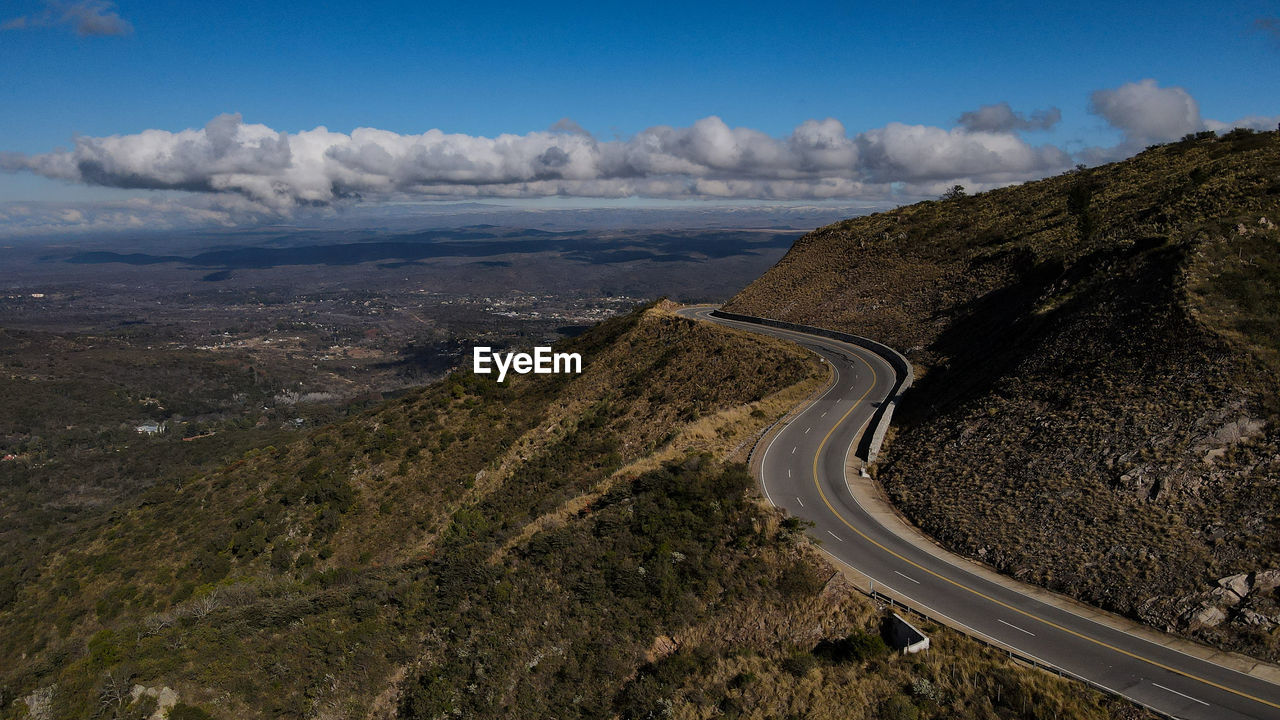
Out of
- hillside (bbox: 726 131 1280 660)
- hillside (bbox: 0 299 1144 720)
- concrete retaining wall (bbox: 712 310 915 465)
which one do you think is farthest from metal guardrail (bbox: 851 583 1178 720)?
concrete retaining wall (bbox: 712 310 915 465)

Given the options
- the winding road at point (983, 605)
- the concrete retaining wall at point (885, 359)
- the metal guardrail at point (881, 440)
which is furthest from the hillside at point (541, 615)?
the concrete retaining wall at point (885, 359)

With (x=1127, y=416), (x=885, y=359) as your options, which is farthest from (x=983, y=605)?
(x=885, y=359)

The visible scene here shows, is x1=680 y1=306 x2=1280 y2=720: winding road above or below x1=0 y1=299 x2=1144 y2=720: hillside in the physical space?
above

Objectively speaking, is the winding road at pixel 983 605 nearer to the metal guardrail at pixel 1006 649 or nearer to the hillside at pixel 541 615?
the metal guardrail at pixel 1006 649

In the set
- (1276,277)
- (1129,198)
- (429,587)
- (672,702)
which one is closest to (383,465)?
(429,587)

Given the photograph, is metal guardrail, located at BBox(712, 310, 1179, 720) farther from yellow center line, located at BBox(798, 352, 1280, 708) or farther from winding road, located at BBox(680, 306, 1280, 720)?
yellow center line, located at BBox(798, 352, 1280, 708)
